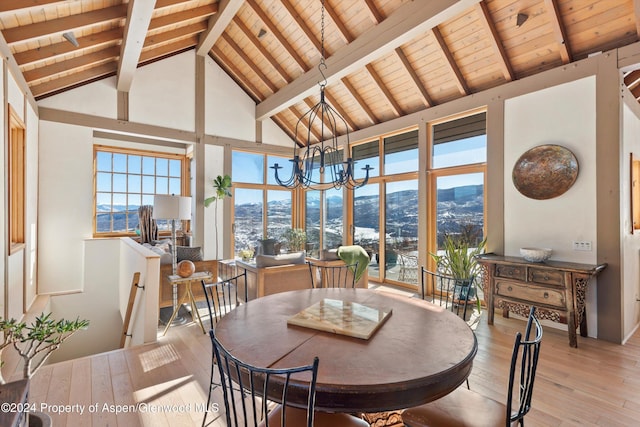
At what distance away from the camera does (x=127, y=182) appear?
6484mm

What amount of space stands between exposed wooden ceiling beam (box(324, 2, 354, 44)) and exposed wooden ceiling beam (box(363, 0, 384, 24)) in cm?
47

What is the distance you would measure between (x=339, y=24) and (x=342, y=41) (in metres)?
0.27

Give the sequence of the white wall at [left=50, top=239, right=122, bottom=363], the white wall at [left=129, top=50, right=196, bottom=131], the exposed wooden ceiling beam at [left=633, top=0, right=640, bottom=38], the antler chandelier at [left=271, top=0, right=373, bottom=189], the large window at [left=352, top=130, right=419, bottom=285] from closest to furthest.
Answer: the antler chandelier at [left=271, top=0, right=373, bottom=189], the exposed wooden ceiling beam at [left=633, top=0, right=640, bottom=38], the white wall at [left=50, top=239, right=122, bottom=363], the large window at [left=352, top=130, right=419, bottom=285], the white wall at [left=129, top=50, right=196, bottom=131]

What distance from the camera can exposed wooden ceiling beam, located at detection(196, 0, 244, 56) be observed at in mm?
4581

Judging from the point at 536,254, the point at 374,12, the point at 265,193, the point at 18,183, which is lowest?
the point at 536,254

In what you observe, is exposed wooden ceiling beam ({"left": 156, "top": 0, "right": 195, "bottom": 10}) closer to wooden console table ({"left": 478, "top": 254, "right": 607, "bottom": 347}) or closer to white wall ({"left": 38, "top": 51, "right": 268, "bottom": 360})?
white wall ({"left": 38, "top": 51, "right": 268, "bottom": 360})

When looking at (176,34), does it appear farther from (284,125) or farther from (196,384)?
(196,384)

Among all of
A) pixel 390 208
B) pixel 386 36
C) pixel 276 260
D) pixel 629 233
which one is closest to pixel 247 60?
pixel 386 36

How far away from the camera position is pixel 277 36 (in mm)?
5129

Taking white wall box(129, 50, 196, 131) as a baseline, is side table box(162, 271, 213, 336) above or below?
below

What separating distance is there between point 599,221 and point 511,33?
2.31 metres

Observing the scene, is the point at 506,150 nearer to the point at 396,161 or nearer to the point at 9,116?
the point at 396,161

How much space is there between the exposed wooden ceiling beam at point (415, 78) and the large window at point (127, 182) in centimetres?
513

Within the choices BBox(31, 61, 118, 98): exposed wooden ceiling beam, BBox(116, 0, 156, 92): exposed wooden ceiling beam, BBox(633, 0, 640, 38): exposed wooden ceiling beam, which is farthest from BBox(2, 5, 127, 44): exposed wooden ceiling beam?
BBox(633, 0, 640, 38): exposed wooden ceiling beam
